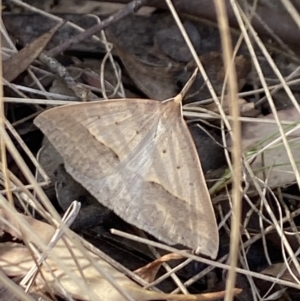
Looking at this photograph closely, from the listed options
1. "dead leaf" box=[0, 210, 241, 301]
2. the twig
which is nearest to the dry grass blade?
"dead leaf" box=[0, 210, 241, 301]

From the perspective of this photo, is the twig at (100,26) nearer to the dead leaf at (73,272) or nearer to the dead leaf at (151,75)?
the dead leaf at (151,75)

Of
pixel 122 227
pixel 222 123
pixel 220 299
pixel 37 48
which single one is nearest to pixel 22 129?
pixel 37 48

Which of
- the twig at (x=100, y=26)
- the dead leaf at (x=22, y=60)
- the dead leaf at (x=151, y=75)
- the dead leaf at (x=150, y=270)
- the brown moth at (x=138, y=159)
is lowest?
the dead leaf at (x=150, y=270)

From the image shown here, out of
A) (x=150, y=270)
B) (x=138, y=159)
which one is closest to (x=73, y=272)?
(x=150, y=270)

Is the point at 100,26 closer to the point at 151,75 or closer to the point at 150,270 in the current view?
the point at 151,75

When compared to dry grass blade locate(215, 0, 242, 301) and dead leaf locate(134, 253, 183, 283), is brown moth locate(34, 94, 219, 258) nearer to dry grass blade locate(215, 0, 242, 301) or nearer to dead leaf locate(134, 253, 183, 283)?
dead leaf locate(134, 253, 183, 283)

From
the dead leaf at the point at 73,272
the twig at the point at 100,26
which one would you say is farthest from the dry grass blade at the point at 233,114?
the twig at the point at 100,26

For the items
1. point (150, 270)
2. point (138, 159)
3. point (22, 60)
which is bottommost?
point (150, 270)
